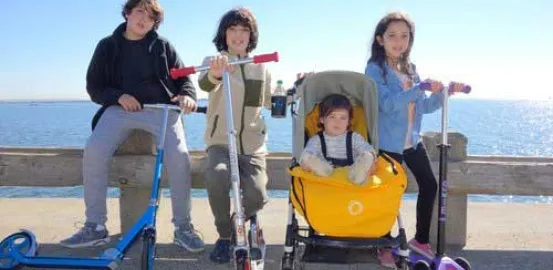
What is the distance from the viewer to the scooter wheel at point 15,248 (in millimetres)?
3585

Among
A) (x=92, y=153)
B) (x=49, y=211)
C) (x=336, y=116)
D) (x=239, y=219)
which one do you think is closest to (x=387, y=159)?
(x=336, y=116)

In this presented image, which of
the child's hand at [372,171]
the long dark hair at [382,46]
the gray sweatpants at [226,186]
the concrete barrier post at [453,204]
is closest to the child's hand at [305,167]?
the child's hand at [372,171]

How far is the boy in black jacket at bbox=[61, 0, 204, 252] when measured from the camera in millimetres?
4086

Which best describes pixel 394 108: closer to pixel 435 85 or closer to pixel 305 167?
pixel 435 85

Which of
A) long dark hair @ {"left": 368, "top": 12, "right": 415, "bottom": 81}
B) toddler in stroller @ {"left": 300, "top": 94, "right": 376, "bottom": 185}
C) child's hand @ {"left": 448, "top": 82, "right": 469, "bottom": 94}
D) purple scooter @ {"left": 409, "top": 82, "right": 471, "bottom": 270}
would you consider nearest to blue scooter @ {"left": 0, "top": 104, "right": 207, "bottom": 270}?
toddler in stroller @ {"left": 300, "top": 94, "right": 376, "bottom": 185}

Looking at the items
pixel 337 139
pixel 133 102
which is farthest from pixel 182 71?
pixel 337 139

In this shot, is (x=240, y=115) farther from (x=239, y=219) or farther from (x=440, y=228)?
(x=440, y=228)

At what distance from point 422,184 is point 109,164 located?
2548mm

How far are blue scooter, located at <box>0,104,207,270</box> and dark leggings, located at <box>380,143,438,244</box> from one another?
71.3 inches

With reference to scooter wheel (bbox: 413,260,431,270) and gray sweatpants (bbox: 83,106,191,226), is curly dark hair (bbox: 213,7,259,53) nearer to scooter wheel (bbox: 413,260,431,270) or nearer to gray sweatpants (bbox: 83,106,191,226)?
gray sweatpants (bbox: 83,106,191,226)

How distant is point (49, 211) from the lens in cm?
633

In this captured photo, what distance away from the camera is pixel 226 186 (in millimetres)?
3910

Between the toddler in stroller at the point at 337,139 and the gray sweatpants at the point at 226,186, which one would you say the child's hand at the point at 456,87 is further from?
the gray sweatpants at the point at 226,186

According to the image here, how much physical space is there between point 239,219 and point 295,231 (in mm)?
394
